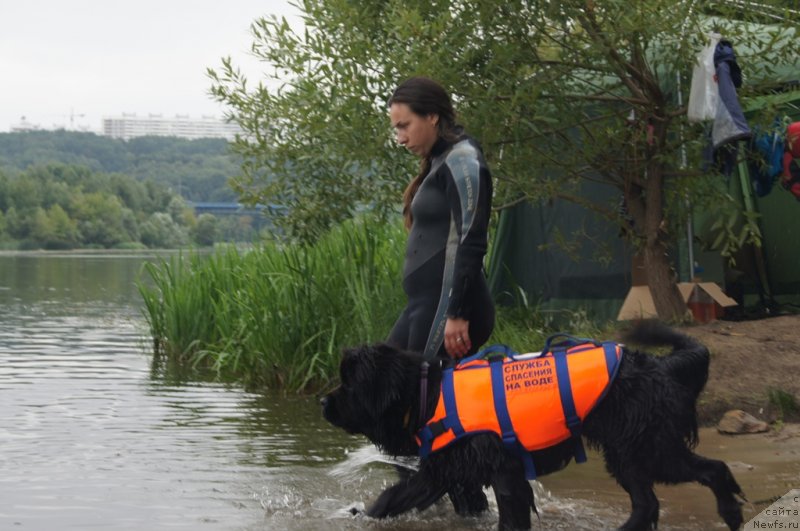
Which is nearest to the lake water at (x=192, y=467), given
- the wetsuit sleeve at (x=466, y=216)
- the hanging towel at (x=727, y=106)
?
the wetsuit sleeve at (x=466, y=216)

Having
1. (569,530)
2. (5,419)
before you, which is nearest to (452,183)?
(569,530)

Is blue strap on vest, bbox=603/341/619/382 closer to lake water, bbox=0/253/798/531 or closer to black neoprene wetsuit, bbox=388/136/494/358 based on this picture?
black neoprene wetsuit, bbox=388/136/494/358

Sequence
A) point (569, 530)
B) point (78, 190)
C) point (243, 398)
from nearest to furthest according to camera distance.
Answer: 1. point (569, 530)
2. point (243, 398)
3. point (78, 190)

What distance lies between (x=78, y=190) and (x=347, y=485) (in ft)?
263

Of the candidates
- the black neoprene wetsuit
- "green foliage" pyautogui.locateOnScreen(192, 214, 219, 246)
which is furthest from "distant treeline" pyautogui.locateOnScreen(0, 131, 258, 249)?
the black neoprene wetsuit

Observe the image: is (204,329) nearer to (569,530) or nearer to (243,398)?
(243,398)

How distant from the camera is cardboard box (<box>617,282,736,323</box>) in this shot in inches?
374

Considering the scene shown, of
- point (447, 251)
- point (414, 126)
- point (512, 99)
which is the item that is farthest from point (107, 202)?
point (447, 251)

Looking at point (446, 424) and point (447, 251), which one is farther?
point (447, 251)

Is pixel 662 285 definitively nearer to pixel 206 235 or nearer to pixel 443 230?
pixel 443 230

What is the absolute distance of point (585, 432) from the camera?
183 inches

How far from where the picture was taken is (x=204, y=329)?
11.8 metres

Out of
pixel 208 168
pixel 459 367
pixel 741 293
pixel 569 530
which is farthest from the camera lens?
pixel 208 168

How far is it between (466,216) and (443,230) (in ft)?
0.72
